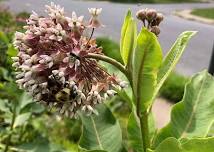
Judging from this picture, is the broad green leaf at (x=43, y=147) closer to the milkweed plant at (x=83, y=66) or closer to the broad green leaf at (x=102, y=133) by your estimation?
the broad green leaf at (x=102, y=133)

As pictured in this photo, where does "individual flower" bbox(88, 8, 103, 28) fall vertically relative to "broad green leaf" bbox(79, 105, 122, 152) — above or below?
above

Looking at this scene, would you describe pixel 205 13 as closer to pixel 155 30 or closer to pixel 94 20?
pixel 155 30

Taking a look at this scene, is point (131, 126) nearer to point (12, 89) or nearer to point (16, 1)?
point (12, 89)

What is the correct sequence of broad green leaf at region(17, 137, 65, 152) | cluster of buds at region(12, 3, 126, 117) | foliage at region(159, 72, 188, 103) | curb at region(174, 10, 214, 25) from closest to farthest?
1. cluster of buds at region(12, 3, 126, 117)
2. broad green leaf at region(17, 137, 65, 152)
3. foliage at region(159, 72, 188, 103)
4. curb at region(174, 10, 214, 25)

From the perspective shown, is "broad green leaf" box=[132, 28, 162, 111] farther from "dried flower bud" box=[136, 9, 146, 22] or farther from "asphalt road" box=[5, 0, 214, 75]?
"asphalt road" box=[5, 0, 214, 75]

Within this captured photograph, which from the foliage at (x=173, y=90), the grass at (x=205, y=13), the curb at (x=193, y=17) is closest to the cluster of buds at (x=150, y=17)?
the foliage at (x=173, y=90)

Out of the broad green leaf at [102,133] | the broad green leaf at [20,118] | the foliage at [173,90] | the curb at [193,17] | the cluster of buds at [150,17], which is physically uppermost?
the cluster of buds at [150,17]

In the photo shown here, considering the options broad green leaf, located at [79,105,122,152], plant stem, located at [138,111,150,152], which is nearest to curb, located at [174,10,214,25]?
broad green leaf, located at [79,105,122,152]

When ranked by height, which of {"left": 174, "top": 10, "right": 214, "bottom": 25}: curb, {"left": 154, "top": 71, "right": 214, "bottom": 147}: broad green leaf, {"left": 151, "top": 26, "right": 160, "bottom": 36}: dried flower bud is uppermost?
{"left": 151, "top": 26, "right": 160, "bottom": 36}: dried flower bud
